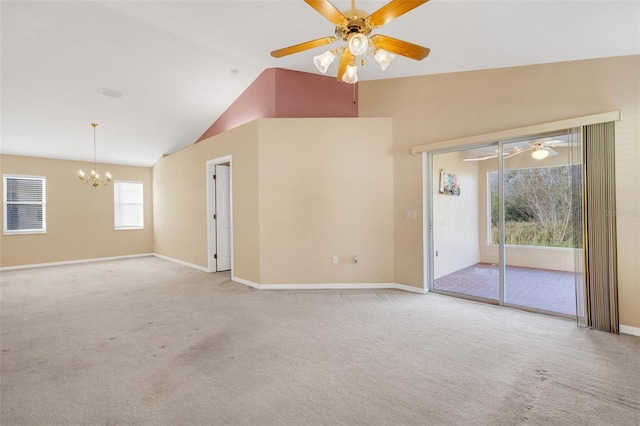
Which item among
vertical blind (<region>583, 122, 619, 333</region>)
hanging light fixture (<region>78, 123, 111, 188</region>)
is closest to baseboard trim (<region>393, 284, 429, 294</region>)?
vertical blind (<region>583, 122, 619, 333</region>)

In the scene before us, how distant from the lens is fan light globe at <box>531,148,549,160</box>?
355 cm

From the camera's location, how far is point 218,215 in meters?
6.14

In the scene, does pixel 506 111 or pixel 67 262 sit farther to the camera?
pixel 67 262

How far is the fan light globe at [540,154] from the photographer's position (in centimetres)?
355

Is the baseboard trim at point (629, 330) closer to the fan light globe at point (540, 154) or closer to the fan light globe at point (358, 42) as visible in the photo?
the fan light globe at point (540, 154)

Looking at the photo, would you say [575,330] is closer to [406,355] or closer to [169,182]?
[406,355]

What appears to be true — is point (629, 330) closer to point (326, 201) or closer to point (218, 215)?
point (326, 201)

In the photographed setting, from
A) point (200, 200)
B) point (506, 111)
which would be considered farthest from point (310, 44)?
point (200, 200)

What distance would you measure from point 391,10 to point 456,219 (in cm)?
348

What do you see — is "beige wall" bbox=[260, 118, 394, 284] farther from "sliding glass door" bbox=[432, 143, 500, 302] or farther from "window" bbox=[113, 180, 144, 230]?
"window" bbox=[113, 180, 144, 230]

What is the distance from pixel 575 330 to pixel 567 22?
10.1 ft

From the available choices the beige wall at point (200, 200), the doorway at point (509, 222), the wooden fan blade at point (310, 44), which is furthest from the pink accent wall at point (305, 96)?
the wooden fan blade at point (310, 44)

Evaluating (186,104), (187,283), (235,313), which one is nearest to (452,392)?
(235,313)

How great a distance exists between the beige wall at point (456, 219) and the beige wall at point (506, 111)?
0.36 metres
